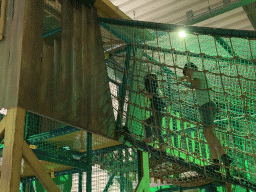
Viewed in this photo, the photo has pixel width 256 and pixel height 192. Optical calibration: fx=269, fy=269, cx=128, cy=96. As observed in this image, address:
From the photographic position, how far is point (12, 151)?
1594 millimetres

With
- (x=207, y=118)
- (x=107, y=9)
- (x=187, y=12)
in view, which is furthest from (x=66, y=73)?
(x=187, y=12)

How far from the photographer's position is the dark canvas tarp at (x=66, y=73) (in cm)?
179

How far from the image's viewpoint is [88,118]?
90.0 inches

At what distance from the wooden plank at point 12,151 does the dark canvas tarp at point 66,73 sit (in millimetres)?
79

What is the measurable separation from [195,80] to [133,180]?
4.47 ft

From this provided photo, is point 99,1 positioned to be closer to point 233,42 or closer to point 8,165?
point 233,42

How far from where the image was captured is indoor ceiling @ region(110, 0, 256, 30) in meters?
4.88

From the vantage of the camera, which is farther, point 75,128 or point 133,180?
point 133,180

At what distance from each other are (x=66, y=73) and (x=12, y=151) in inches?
31.6

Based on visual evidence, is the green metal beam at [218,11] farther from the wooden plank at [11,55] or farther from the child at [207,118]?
the wooden plank at [11,55]

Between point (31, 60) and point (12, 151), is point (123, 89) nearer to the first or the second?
point (31, 60)

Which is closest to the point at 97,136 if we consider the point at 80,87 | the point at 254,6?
the point at 80,87

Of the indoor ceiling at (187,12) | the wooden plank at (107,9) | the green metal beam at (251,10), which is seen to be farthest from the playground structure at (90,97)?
the indoor ceiling at (187,12)

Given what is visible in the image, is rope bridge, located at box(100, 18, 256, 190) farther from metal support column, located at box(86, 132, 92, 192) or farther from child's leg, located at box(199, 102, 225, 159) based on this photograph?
metal support column, located at box(86, 132, 92, 192)
